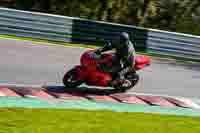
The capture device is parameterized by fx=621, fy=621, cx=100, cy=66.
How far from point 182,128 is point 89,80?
3.81m

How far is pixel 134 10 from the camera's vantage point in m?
30.0

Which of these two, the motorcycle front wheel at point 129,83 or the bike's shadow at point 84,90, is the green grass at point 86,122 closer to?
the bike's shadow at point 84,90

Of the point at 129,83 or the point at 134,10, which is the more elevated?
the point at 129,83

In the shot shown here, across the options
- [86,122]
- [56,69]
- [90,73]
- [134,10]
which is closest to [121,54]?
A: [90,73]

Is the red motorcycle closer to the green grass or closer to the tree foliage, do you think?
the green grass

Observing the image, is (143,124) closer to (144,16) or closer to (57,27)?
(57,27)

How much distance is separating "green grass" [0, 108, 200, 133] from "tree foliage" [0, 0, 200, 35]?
16882mm

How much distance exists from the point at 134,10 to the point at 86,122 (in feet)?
65.5

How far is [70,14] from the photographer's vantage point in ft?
94.5

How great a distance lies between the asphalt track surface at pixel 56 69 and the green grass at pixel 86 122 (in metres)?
3.40

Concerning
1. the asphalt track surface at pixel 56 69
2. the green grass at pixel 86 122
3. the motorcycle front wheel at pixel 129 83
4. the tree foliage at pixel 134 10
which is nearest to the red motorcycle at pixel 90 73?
the motorcycle front wheel at pixel 129 83

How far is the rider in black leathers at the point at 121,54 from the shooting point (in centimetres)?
1423

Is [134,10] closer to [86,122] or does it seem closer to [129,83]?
[129,83]

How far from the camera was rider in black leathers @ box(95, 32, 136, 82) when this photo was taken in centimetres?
1423
